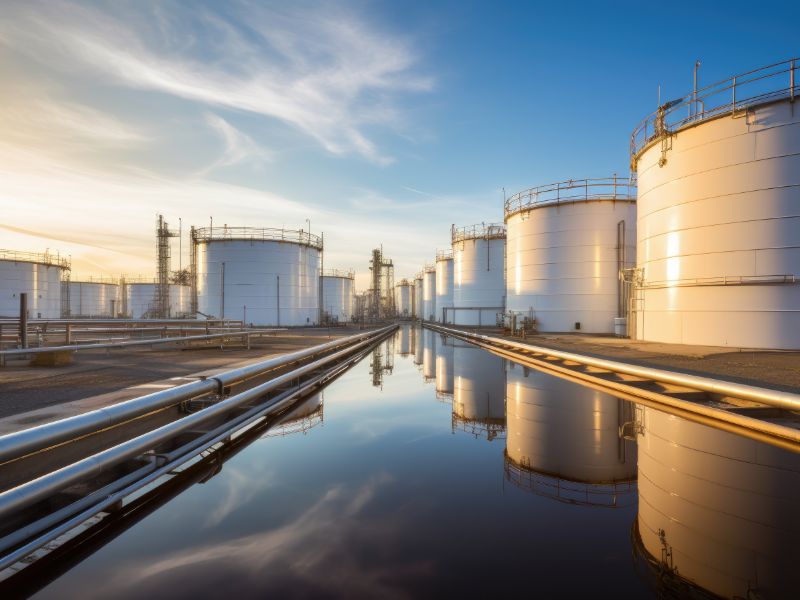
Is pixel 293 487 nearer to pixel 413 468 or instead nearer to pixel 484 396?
pixel 413 468

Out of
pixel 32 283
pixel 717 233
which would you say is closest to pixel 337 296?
pixel 32 283

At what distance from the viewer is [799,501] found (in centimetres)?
379

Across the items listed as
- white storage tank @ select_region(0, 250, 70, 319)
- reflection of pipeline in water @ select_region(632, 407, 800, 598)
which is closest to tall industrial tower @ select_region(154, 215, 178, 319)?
white storage tank @ select_region(0, 250, 70, 319)

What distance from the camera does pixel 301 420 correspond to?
7246 millimetres

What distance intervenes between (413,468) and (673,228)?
17834 millimetres

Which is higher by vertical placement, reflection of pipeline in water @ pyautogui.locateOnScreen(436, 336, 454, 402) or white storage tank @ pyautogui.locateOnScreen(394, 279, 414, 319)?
white storage tank @ pyautogui.locateOnScreen(394, 279, 414, 319)

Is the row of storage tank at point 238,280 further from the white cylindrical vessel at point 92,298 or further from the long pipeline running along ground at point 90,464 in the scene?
the long pipeline running along ground at point 90,464

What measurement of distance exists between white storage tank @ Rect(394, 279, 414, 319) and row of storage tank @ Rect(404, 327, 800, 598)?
96728 millimetres

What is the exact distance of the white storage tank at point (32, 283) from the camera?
4250cm

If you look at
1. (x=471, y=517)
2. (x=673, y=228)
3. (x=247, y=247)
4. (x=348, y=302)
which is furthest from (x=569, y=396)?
(x=348, y=302)

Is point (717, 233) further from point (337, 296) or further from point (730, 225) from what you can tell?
point (337, 296)

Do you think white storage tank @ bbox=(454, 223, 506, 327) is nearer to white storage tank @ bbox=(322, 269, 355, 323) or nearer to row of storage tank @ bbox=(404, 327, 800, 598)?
white storage tank @ bbox=(322, 269, 355, 323)

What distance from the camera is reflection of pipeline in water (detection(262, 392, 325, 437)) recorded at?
6531mm

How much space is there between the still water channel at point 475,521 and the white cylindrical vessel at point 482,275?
125 ft
